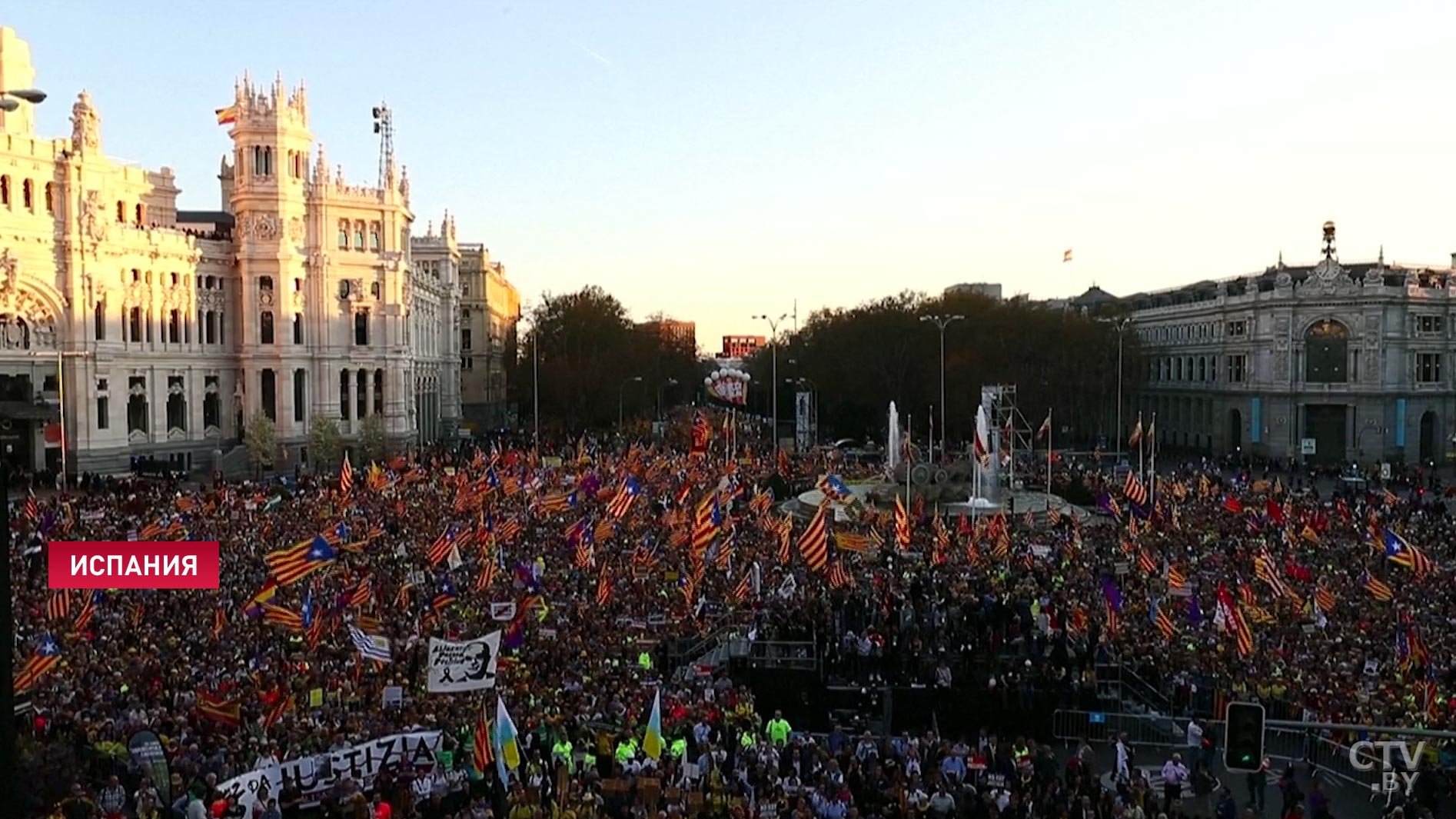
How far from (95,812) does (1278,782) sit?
14820 mm

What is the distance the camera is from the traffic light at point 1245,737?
11648 mm

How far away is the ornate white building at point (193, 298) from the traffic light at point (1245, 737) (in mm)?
54502

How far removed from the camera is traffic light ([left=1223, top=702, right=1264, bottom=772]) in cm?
1165

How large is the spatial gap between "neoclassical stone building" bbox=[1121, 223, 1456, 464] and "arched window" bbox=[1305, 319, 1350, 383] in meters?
0.05

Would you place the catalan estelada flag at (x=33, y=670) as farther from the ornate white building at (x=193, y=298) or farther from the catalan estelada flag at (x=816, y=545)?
the ornate white building at (x=193, y=298)

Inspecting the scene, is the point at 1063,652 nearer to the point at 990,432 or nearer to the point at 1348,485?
the point at 990,432

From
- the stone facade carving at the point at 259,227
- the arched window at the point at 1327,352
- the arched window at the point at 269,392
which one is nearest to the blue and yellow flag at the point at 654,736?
the arched window at the point at 269,392

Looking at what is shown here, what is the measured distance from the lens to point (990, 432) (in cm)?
4406

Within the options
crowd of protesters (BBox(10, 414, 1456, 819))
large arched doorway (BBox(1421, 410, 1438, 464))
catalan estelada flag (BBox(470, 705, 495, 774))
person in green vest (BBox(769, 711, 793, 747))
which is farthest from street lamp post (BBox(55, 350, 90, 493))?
large arched doorway (BBox(1421, 410, 1438, 464))

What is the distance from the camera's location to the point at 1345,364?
6794 cm
